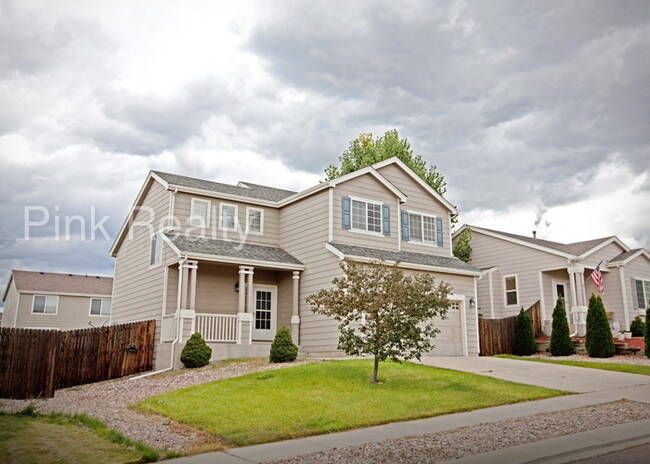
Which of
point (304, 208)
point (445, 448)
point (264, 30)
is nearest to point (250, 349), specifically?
point (304, 208)

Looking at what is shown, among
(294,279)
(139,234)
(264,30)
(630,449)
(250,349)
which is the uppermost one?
(264,30)

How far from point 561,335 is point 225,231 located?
1416 centimetres

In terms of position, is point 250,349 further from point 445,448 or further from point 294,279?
point 445,448

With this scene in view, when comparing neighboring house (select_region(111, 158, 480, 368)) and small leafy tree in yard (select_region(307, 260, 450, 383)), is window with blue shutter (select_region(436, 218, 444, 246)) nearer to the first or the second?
neighboring house (select_region(111, 158, 480, 368))

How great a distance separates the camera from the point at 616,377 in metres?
16.7

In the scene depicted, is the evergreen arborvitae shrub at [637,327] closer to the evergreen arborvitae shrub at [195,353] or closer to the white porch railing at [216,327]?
the white porch railing at [216,327]

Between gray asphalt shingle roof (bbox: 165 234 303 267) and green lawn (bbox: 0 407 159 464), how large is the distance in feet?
34.1

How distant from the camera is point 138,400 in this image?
14078mm

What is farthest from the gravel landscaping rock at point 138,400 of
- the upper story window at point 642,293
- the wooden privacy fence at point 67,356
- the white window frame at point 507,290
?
the upper story window at point 642,293

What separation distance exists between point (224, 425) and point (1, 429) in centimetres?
357

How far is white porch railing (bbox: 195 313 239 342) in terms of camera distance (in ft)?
67.9

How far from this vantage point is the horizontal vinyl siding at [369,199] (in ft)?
74.5

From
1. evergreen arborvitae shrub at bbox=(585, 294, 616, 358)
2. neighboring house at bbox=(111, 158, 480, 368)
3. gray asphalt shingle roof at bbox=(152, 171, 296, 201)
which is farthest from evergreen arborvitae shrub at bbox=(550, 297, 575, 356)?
gray asphalt shingle roof at bbox=(152, 171, 296, 201)

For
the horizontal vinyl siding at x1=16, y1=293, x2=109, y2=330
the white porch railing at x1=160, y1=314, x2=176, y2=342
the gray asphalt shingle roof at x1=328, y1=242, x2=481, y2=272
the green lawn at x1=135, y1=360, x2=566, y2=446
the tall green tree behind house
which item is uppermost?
the tall green tree behind house
